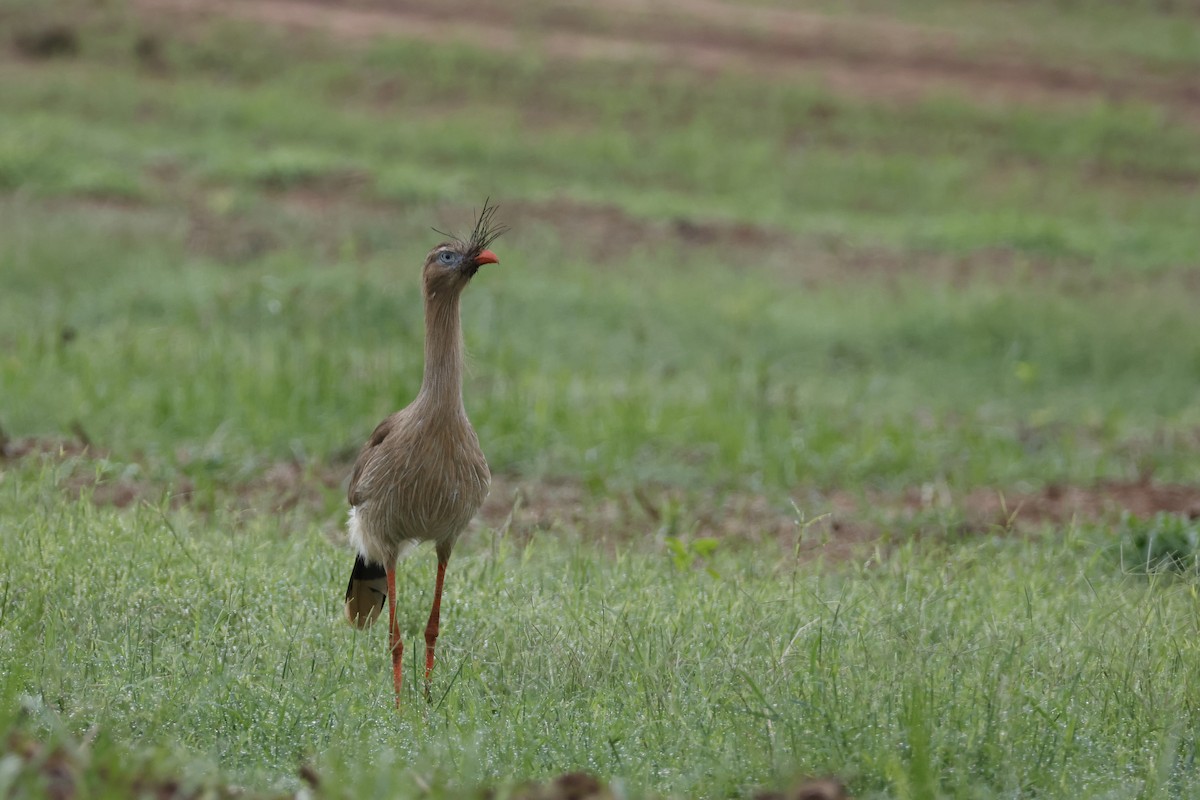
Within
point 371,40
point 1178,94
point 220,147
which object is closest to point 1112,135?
point 1178,94

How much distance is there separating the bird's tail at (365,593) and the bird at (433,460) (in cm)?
11

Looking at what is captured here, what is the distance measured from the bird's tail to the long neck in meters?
0.66

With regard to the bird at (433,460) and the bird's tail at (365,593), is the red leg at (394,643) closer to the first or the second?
the bird at (433,460)

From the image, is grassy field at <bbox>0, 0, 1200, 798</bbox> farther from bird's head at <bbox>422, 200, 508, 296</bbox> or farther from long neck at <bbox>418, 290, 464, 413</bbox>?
bird's head at <bbox>422, 200, 508, 296</bbox>

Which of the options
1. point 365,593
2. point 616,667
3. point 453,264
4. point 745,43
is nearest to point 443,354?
A: point 453,264

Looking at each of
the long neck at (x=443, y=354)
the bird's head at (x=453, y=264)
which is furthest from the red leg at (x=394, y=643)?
Result: the bird's head at (x=453, y=264)

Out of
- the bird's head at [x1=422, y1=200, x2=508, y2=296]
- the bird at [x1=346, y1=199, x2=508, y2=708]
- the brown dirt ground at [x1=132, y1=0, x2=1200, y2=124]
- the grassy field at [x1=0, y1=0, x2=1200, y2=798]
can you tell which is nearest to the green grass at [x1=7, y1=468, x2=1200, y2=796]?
the grassy field at [x1=0, y1=0, x2=1200, y2=798]

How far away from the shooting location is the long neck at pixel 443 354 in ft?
15.9

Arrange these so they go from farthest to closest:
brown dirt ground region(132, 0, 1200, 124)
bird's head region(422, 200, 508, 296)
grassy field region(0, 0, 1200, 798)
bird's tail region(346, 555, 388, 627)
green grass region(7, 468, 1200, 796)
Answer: brown dirt ground region(132, 0, 1200, 124) < bird's tail region(346, 555, 388, 627) < bird's head region(422, 200, 508, 296) < grassy field region(0, 0, 1200, 798) < green grass region(7, 468, 1200, 796)

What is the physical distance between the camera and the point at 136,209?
46.8 ft

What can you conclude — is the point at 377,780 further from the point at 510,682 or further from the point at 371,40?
the point at 371,40

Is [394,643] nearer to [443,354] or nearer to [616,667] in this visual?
[616,667]

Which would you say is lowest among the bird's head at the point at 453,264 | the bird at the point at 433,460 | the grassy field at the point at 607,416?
the grassy field at the point at 607,416

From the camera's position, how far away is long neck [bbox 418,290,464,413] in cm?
483
